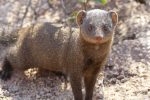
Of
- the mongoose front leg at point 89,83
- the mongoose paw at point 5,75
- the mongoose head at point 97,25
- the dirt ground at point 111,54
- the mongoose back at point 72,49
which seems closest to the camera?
the mongoose head at point 97,25

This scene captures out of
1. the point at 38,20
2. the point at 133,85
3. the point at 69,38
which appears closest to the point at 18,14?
the point at 38,20

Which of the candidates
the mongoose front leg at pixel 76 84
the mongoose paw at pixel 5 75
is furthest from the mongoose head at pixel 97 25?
the mongoose paw at pixel 5 75

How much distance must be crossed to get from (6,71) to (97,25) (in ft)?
4.54

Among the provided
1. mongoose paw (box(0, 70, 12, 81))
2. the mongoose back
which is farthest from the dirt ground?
the mongoose back

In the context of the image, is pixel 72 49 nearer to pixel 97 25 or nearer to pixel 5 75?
pixel 97 25

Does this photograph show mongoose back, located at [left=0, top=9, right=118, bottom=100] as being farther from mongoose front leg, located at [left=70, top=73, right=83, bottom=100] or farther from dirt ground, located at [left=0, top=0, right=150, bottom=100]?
dirt ground, located at [left=0, top=0, right=150, bottom=100]

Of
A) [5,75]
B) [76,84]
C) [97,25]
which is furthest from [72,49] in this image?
[5,75]

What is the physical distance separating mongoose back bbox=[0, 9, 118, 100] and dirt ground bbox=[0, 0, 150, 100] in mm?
174

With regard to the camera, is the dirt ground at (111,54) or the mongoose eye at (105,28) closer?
the mongoose eye at (105,28)

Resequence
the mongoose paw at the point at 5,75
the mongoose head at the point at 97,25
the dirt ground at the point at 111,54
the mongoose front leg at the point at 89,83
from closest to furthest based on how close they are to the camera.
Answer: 1. the mongoose head at the point at 97,25
2. the mongoose front leg at the point at 89,83
3. the dirt ground at the point at 111,54
4. the mongoose paw at the point at 5,75

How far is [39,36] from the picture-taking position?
4.18 meters

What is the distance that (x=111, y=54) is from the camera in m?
4.48

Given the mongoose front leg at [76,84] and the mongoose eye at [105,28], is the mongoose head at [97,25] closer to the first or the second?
the mongoose eye at [105,28]

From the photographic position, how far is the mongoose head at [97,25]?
336cm
